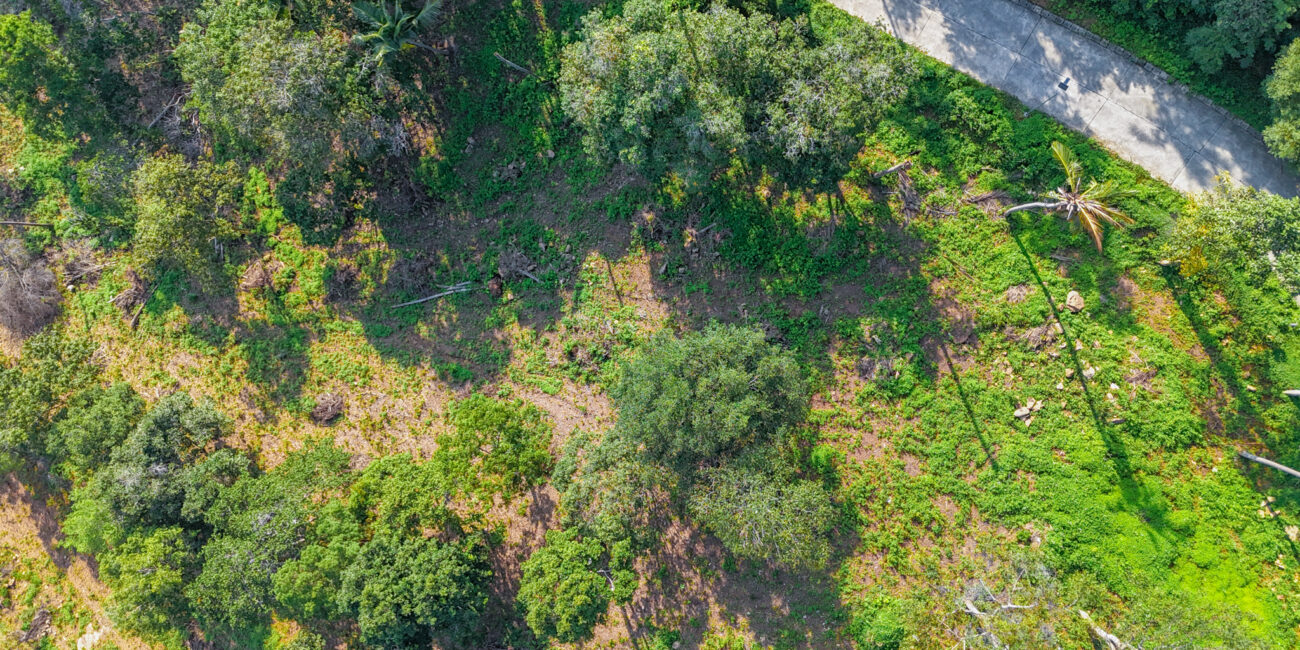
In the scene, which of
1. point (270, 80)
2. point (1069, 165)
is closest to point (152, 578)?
point (270, 80)

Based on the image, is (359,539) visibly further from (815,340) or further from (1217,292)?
(1217,292)

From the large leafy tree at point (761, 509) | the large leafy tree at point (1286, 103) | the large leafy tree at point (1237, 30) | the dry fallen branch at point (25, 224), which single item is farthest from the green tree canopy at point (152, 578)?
the large leafy tree at point (1286, 103)

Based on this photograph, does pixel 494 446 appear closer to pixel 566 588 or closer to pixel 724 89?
pixel 566 588

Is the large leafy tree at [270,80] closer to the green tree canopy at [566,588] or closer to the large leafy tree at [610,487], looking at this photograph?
the large leafy tree at [610,487]

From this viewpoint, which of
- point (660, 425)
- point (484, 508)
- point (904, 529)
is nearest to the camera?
point (660, 425)

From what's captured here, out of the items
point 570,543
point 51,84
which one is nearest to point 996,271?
point 570,543

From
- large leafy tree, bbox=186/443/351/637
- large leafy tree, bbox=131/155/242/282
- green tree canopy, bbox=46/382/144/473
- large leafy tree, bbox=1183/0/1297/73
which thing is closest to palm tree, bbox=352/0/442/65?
large leafy tree, bbox=131/155/242/282
